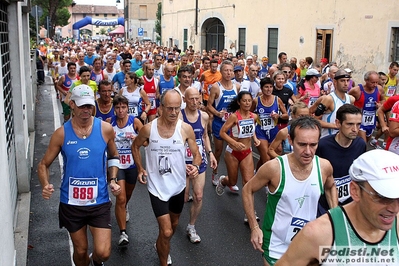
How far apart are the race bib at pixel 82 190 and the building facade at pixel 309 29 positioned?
14758 mm

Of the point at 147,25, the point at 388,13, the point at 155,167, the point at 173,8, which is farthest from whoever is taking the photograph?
the point at 147,25

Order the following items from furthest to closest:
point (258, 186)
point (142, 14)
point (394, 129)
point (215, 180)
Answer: point (142, 14), point (215, 180), point (394, 129), point (258, 186)

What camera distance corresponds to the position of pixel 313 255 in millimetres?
2463

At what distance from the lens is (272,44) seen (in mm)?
24375

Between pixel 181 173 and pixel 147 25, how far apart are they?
67.6 m

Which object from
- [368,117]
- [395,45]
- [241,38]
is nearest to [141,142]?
[368,117]

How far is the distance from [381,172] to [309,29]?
1976cm

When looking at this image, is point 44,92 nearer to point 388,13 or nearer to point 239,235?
point 388,13

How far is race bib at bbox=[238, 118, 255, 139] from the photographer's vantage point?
22.9 ft

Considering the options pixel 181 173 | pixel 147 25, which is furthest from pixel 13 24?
pixel 147 25

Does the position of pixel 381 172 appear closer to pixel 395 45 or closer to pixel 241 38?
pixel 395 45

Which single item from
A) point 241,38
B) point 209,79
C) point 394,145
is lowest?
point 394,145

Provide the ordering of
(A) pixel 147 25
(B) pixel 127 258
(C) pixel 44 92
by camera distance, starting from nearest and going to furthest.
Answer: (B) pixel 127 258
(C) pixel 44 92
(A) pixel 147 25

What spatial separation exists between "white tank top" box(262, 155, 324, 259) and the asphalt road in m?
1.75
